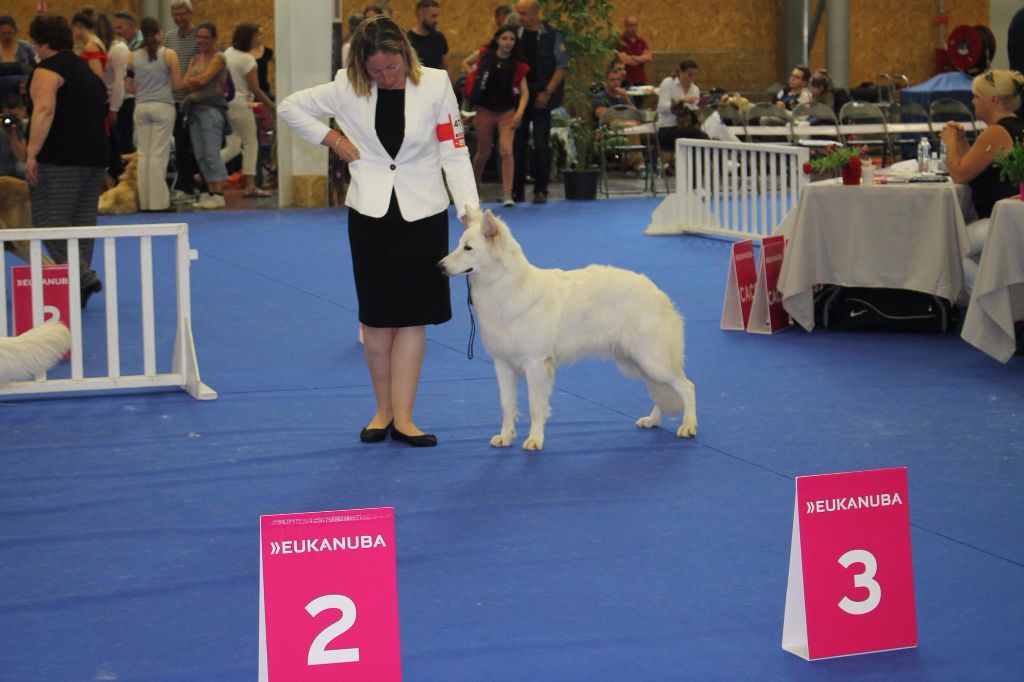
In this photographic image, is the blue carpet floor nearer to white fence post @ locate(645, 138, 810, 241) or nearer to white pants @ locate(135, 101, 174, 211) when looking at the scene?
white fence post @ locate(645, 138, 810, 241)

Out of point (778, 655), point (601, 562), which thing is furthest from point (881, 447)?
point (778, 655)

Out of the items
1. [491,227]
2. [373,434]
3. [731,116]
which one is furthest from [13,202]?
[731,116]

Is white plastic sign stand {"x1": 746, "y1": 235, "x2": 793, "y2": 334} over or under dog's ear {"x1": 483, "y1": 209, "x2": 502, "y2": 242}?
under

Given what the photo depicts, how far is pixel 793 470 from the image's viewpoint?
4500 millimetres

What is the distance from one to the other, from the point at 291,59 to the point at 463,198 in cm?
782

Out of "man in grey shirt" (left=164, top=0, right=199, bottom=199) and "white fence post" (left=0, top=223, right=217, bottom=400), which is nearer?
"white fence post" (left=0, top=223, right=217, bottom=400)

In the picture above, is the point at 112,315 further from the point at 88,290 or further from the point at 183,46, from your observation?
the point at 183,46

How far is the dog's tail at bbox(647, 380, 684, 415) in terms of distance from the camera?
500cm

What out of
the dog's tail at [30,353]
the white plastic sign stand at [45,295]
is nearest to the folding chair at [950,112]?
the white plastic sign stand at [45,295]

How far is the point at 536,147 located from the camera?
12844 mm

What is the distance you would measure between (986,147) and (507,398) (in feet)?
10.5

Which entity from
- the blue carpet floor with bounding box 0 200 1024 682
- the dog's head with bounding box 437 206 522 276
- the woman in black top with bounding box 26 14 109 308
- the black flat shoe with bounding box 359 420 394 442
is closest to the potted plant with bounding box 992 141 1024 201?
the blue carpet floor with bounding box 0 200 1024 682

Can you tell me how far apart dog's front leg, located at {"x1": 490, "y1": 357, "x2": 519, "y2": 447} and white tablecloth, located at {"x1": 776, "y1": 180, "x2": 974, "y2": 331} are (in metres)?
2.53

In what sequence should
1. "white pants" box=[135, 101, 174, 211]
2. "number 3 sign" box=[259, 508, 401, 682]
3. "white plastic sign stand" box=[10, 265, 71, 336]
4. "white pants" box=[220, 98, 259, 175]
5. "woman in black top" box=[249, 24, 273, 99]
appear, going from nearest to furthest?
"number 3 sign" box=[259, 508, 401, 682]
"white plastic sign stand" box=[10, 265, 71, 336]
"white pants" box=[135, 101, 174, 211]
"white pants" box=[220, 98, 259, 175]
"woman in black top" box=[249, 24, 273, 99]
